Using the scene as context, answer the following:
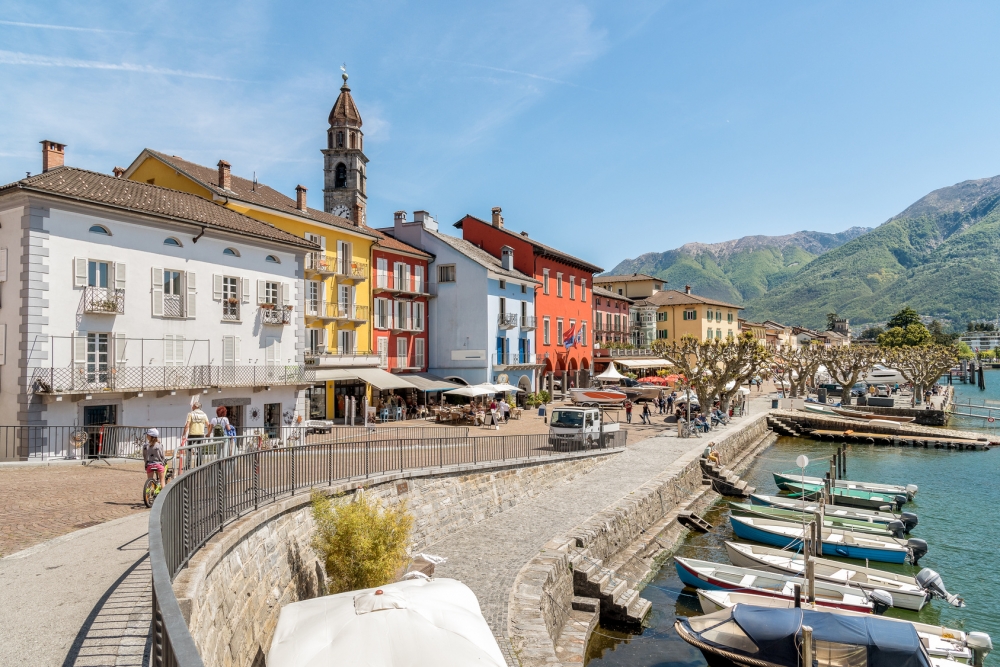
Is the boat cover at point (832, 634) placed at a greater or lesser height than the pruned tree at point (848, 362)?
lesser

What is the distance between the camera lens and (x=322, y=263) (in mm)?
36344

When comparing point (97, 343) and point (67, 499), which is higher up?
point (97, 343)

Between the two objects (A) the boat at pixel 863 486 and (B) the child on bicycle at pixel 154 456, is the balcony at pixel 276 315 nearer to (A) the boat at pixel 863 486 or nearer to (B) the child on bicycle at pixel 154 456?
(B) the child on bicycle at pixel 154 456

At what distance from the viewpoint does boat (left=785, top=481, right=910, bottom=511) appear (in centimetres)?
2891

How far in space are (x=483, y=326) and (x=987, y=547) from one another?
30.2 m

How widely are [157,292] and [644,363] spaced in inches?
1916

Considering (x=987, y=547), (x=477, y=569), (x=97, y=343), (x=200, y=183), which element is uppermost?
(x=200, y=183)

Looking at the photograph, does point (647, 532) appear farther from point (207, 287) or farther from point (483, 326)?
point (483, 326)

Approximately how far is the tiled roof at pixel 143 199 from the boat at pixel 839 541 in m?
23.3

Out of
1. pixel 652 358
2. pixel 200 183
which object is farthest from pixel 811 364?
pixel 200 183

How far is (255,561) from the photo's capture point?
10.7 metres

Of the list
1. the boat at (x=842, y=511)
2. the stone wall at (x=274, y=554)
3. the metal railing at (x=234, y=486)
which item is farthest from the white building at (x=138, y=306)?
the boat at (x=842, y=511)

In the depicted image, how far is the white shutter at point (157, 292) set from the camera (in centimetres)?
2462

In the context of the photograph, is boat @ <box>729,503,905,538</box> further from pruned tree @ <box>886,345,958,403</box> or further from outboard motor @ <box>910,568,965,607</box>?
pruned tree @ <box>886,345,958,403</box>
